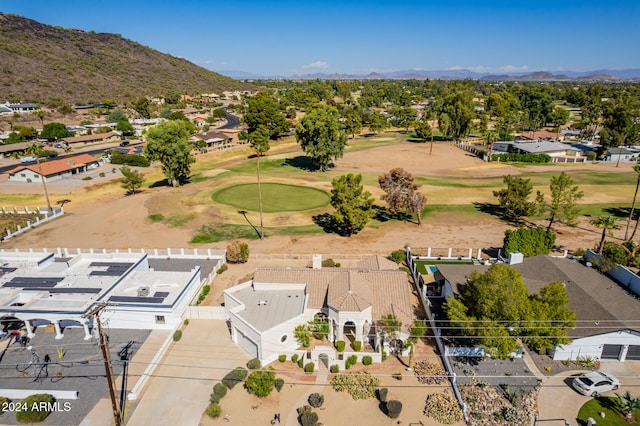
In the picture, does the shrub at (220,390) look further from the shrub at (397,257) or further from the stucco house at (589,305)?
the shrub at (397,257)

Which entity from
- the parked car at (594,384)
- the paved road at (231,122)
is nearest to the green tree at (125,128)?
the paved road at (231,122)

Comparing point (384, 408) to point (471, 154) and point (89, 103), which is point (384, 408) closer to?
point (471, 154)

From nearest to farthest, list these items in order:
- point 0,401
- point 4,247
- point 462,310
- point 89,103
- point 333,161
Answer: point 0,401
point 462,310
point 4,247
point 333,161
point 89,103

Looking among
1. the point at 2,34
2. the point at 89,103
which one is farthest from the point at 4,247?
the point at 2,34

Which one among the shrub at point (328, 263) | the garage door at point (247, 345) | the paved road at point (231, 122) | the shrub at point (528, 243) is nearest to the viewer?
the garage door at point (247, 345)

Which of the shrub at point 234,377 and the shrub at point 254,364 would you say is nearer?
the shrub at point 234,377

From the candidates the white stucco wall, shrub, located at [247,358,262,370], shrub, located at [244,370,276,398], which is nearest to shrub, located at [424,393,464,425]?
the white stucco wall
